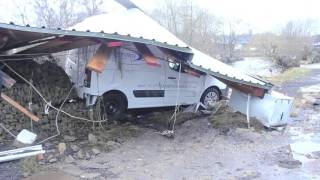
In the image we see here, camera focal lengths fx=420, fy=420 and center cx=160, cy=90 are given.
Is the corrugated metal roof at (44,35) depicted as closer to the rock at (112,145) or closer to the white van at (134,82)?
the white van at (134,82)

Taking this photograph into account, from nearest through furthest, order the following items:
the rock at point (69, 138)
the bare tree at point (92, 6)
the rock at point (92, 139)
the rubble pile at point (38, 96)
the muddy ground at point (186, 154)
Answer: the muddy ground at point (186, 154) → the rock at point (92, 139) → the rock at point (69, 138) → the rubble pile at point (38, 96) → the bare tree at point (92, 6)

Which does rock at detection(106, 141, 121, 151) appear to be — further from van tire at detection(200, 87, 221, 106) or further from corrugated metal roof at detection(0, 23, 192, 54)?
van tire at detection(200, 87, 221, 106)

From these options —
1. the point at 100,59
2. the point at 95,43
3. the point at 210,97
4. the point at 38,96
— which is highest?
the point at 95,43

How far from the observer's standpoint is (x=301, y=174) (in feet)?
24.0

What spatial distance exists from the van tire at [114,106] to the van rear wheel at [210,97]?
2611 mm

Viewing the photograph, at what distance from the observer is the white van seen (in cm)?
1050

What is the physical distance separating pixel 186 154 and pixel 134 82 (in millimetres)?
3104

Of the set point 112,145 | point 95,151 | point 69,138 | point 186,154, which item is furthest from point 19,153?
point 186,154

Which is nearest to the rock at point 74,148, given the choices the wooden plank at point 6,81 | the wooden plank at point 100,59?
the wooden plank at point 100,59

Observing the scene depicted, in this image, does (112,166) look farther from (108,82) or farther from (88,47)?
(88,47)

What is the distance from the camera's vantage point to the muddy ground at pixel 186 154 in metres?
7.33

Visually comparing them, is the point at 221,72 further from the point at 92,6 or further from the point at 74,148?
the point at 92,6

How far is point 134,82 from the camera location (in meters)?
11.0

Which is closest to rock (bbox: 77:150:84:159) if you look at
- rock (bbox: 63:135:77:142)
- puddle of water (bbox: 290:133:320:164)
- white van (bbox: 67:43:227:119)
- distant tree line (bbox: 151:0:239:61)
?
rock (bbox: 63:135:77:142)
